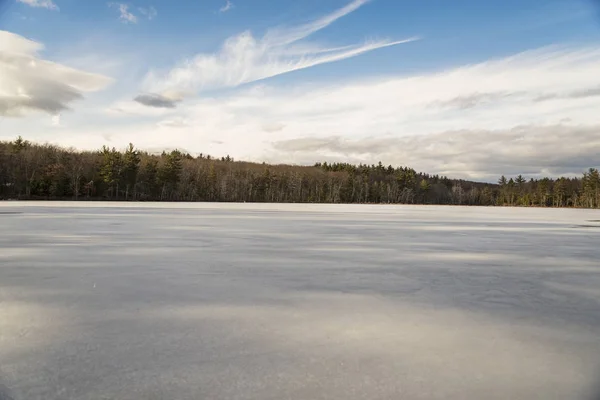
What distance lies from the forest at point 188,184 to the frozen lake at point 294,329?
2168 inches

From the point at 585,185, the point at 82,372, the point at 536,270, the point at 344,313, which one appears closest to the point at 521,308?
the point at 344,313

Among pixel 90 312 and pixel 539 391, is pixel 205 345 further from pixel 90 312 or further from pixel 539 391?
pixel 539 391

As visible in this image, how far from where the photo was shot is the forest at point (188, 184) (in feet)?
183

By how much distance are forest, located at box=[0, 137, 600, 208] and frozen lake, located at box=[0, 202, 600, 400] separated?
55.1 meters

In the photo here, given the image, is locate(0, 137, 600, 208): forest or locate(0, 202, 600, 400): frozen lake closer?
locate(0, 202, 600, 400): frozen lake

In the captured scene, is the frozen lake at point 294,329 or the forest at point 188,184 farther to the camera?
the forest at point 188,184

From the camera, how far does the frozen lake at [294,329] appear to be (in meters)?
2.25

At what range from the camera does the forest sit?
183ft

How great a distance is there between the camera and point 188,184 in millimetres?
68938

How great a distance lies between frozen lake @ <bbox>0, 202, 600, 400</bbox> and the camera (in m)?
2.25

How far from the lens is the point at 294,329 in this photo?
3.17 meters

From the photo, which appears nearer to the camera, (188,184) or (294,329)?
(294,329)

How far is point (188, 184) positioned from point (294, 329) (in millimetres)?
68085

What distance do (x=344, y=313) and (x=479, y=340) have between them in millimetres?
1060
